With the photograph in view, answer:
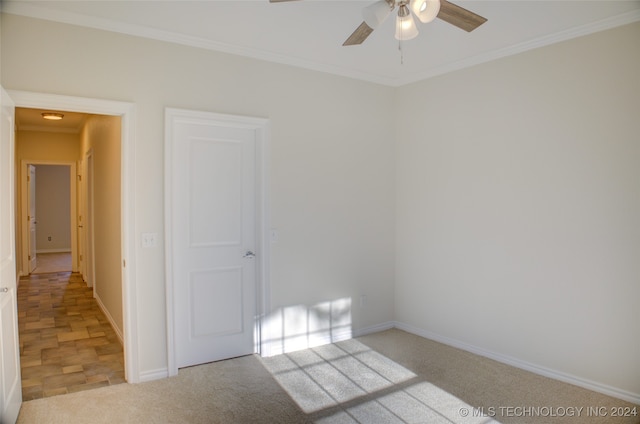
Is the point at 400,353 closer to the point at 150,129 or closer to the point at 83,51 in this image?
the point at 150,129

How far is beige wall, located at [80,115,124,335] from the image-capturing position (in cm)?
422

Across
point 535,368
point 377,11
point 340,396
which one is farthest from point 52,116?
point 535,368

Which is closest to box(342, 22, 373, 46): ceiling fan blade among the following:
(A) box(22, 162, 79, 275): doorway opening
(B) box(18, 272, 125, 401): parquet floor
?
(B) box(18, 272, 125, 401): parquet floor

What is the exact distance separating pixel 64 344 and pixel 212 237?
189cm

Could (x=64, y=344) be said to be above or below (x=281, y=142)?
below

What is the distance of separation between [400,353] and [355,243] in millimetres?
1107

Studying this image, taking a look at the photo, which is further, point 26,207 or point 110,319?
point 26,207

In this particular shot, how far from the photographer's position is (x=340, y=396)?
10.00ft

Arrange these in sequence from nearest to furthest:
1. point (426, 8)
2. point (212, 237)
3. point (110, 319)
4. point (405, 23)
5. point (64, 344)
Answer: point (426, 8) < point (405, 23) < point (212, 237) < point (64, 344) < point (110, 319)

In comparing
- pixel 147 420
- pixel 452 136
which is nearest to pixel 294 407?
pixel 147 420

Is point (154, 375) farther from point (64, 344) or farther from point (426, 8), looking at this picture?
point (426, 8)

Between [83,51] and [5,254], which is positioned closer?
[5,254]

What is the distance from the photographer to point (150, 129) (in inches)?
128

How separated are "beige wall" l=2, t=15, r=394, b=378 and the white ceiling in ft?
0.35
